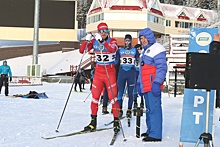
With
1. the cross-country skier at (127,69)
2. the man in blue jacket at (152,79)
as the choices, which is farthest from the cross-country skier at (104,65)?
the cross-country skier at (127,69)

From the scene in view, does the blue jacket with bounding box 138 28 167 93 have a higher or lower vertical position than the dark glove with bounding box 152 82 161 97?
higher

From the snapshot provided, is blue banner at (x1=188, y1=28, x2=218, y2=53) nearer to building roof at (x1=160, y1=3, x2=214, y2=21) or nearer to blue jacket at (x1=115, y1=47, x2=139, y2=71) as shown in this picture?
blue jacket at (x1=115, y1=47, x2=139, y2=71)

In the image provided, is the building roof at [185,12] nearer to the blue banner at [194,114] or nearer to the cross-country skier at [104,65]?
the cross-country skier at [104,65]

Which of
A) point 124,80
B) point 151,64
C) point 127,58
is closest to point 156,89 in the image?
point 151,64

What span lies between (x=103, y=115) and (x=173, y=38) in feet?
39.4

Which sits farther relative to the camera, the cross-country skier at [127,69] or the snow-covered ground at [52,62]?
the snow-covered ground at [52,62]

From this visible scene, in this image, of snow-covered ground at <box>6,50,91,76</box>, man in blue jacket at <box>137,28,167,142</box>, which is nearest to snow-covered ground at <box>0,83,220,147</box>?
man in blue jacket at <box>137,28,167,142</box>

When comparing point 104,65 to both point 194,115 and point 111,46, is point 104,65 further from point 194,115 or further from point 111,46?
point 194,115

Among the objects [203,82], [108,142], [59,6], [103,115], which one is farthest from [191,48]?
[59,6]

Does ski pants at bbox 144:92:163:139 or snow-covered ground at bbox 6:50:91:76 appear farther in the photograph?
snow-covered ground at bbox 6:50:91:76

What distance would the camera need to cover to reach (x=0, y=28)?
1984 inches

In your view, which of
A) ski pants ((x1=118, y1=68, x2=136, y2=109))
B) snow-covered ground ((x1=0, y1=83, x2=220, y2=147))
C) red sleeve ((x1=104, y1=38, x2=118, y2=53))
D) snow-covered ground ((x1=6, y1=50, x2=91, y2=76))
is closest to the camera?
snow-covered ground ((x1=0, y1=83, x2=220, y2=147))

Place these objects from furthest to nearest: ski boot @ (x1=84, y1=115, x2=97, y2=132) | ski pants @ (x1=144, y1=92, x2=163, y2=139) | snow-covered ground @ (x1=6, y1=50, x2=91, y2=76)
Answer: snow-covered ground @ (x1=6, y1=50, x2=91, y2=76) < ski boot @ (x1=84, y1=115, x2=97, y2=132) < ski pants @ (x1=144, y1=92, x2=163, y2=139)

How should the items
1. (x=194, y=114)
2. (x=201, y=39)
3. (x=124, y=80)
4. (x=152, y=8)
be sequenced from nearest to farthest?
1. (x=194, y=114)
2. (x=201, y=39)
3. (x=124, y=80)
4. (x=152, y=8)
